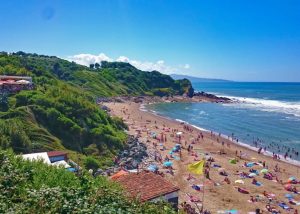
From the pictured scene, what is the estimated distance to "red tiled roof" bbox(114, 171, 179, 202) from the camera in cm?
1753

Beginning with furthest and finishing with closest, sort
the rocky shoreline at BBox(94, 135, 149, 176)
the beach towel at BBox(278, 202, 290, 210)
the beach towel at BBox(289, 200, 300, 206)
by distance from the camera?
the rocky shoreline at BBox(94, 135, 149, 176)
the beach towel at BBox(289, 200, 300, 206)
the beach towel at BBox(278, 202, 290, 210)

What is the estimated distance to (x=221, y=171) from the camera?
118 feet

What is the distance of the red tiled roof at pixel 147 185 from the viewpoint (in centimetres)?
1753

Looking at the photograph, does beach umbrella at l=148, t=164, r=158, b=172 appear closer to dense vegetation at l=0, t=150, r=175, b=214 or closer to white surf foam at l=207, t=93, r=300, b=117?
dense vegetation at l=0, t=150, r=175, b=214

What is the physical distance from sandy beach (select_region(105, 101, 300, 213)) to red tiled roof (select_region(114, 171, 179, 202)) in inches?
365

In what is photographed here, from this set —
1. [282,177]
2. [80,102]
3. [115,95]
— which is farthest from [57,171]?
[115,95]

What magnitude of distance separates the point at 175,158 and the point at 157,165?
4.46 metres

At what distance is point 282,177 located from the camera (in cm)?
3556

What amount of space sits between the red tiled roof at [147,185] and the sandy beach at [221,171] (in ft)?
30.4

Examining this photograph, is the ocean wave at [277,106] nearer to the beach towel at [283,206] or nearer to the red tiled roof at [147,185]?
the beach towel at [283,206]

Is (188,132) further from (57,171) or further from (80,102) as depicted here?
(57,171)

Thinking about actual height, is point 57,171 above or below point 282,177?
above

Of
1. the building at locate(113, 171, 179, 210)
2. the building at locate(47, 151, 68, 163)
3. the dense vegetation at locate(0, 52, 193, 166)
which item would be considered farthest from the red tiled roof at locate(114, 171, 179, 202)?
the dense vegetation at locate(0, 52, 193, 166)

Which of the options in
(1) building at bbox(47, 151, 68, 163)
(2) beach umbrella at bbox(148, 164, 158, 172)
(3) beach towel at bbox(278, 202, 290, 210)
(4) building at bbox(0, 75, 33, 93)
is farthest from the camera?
(4) building at bbox(0, 75, 33, 93)
